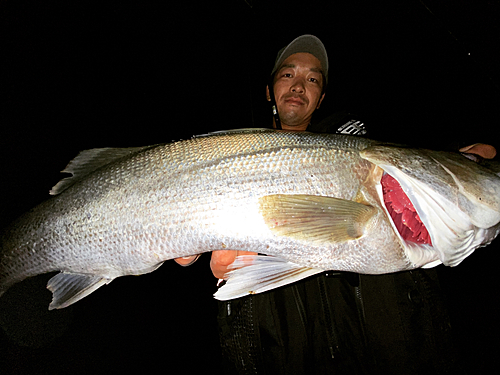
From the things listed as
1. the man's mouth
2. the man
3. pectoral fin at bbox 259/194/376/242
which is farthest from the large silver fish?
the man's mouth

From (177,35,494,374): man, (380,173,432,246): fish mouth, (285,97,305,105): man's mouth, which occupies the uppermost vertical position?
(285,97,305,105): man's mouth

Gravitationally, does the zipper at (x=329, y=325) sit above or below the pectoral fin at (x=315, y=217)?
below

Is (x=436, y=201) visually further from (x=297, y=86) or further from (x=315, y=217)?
(x=297, y=86)

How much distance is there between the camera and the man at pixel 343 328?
1.63 m

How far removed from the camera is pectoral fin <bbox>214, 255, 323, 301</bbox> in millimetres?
993

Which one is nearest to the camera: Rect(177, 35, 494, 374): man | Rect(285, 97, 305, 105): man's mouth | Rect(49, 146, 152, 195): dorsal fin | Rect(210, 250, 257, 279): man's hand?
Rect(49, 146, 152, 195): dorsal fin

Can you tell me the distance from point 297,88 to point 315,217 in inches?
64.1

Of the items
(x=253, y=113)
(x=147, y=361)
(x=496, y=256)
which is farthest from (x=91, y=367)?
(x=496, y=256)

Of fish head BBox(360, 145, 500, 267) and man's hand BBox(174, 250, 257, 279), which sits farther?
man's hand BBox(174, 250, 257, 279)

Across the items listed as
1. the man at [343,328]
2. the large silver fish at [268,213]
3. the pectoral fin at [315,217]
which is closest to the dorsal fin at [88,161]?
the large silver fish at [268,213]

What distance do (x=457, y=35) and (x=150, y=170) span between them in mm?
5612

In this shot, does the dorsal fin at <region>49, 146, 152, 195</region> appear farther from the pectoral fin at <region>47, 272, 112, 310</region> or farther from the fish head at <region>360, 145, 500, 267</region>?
the fish head at <region>360, 145, 500, 267</region>

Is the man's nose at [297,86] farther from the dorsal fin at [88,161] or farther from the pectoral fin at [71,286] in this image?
the pectoral fin at [71,286]

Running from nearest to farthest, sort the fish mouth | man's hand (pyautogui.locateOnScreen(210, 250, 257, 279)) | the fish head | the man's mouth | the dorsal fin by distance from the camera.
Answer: the fish head → the fish mouth → the dorsal fin → man's hand (pyautogui.locateOnScreen(210, 250, 257, 279)) → the man's mouth
